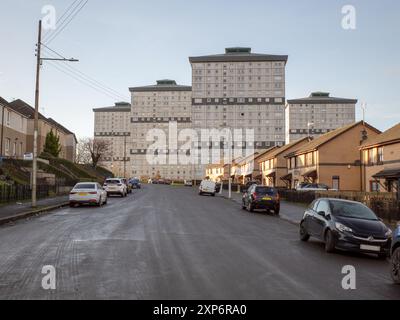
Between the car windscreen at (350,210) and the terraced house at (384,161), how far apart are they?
67.7 ft

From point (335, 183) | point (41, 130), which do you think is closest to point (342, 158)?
point (335, 183)

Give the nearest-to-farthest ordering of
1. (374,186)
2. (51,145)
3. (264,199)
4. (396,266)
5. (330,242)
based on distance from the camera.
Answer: (396,266) < (330,242) < (264,199) < (374,186) < (51,145)

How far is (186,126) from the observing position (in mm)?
170375

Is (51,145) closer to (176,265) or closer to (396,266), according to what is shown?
(176,265)

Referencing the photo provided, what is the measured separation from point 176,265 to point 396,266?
14.2 ft

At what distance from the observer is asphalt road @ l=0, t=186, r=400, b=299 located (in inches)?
280

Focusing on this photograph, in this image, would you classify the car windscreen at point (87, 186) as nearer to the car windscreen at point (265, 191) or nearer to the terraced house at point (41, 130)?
the car windscreen at point (265, 191)

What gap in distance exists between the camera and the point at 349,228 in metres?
11.8

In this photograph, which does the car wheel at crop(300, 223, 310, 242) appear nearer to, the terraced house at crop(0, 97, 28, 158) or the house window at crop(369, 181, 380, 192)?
the house window at crop(369, 181, 380, 192)

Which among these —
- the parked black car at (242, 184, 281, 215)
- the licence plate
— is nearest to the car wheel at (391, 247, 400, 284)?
the licence plate

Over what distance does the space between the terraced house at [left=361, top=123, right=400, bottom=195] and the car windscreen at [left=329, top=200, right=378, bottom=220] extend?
20.6m

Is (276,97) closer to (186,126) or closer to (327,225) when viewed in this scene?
(186,126)

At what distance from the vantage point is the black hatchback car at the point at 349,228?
456 inches
